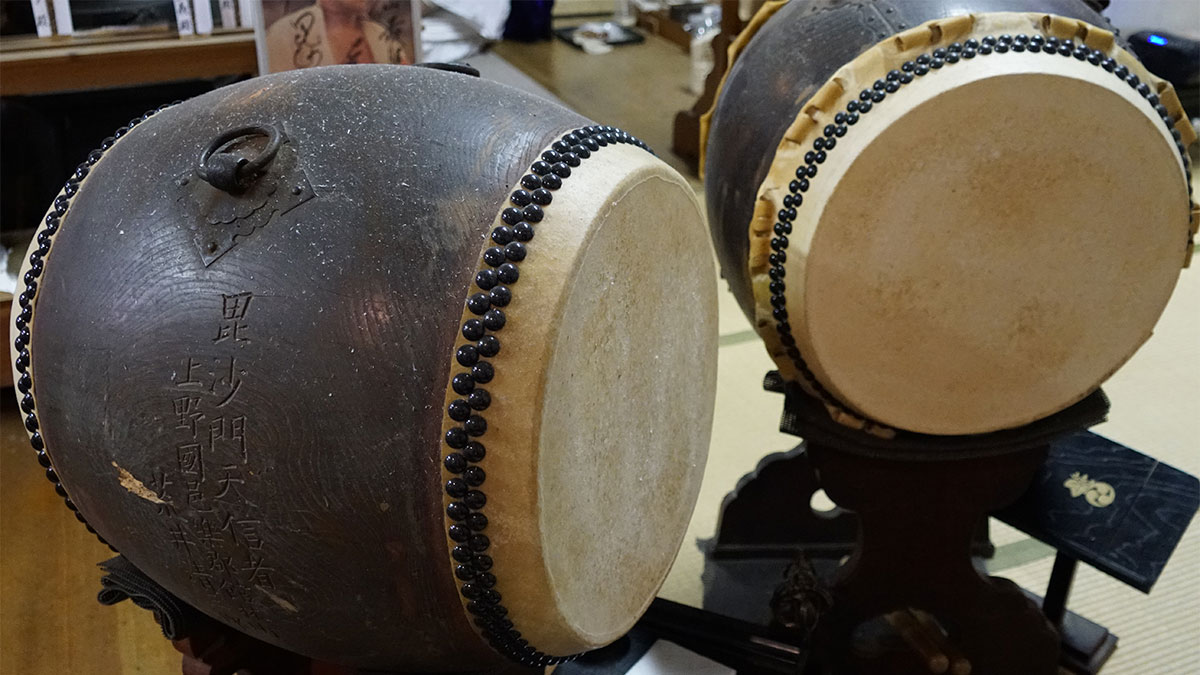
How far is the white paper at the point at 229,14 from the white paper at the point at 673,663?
185 cm

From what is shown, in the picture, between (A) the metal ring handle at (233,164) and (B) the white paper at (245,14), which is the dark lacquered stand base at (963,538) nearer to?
(A) the metal ring handle at (233,164)

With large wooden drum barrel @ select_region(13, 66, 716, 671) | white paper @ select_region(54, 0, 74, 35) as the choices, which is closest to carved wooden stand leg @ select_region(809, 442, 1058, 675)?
large wooden drum barrel @ select_region(13, 66, 716, 671)

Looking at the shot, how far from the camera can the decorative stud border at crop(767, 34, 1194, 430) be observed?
1.44m

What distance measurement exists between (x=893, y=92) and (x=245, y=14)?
5.81 ft

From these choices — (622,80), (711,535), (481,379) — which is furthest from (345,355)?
(622,80)

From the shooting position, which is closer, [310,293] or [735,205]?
[310,293]

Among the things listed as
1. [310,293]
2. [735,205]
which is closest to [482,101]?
[310,293]

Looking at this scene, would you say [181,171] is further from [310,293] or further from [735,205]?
[735,205]

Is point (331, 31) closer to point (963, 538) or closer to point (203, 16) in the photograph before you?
point (203, 16)

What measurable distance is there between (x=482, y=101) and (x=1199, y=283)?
9.97 ft

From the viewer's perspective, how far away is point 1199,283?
11.1 ft

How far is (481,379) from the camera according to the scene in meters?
0.92

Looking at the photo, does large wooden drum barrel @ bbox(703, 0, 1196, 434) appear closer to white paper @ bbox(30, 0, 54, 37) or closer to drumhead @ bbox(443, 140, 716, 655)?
drumhead @ bbox(443, 140, 716, 655)

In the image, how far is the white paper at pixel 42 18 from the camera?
243cm
